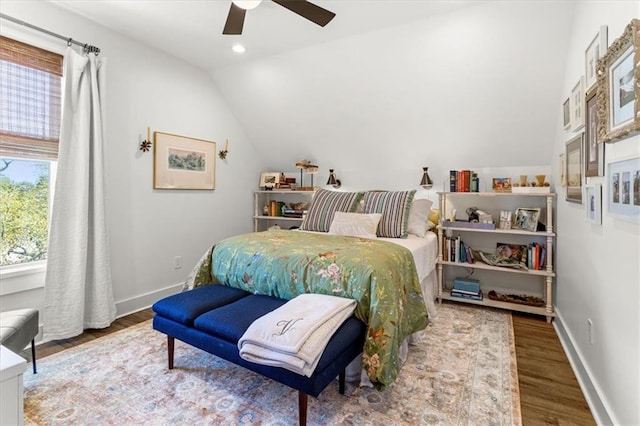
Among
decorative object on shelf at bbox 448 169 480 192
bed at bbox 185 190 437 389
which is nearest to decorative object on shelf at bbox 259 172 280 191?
bed at bbox 185 190 437 389

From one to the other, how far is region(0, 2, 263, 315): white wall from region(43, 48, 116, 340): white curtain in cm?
18

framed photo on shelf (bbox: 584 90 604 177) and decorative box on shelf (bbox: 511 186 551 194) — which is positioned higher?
framed photo on shelf (bbox: 584 90 604 177)

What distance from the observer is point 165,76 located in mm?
3334

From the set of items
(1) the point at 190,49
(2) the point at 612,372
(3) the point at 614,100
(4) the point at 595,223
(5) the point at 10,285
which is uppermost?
(1) the point at 190,49

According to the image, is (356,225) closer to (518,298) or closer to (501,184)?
(501,184)

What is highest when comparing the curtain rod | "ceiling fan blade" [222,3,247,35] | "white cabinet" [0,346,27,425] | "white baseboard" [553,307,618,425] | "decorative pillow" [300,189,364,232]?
the curtain rod

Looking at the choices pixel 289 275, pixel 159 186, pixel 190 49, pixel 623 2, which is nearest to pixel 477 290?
pixel 289 275

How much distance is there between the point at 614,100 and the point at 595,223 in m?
0.71

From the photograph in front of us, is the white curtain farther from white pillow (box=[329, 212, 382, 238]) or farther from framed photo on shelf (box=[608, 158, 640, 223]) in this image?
framed photo on shelf (box=[608, 158, 640, 223])

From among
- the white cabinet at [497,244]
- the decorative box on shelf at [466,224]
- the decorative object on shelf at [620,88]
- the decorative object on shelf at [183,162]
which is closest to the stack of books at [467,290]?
the white cabinet at [497,244]

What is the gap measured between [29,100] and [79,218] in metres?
0.93

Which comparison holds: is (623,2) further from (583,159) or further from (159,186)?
(159,186)

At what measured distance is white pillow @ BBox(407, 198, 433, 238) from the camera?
3182 mm

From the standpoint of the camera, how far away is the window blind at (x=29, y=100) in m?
2.29
